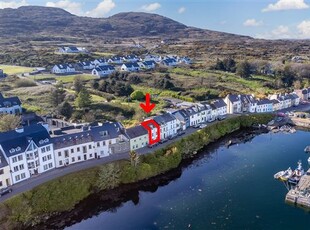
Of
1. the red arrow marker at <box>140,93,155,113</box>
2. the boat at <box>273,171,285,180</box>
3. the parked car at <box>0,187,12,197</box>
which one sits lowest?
the boat at <box>273,171,285,180</box>

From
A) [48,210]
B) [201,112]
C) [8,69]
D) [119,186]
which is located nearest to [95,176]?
[119,186]

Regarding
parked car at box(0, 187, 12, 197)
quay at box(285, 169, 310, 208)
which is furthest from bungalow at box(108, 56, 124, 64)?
quay at box(285, 169, 310, 208)

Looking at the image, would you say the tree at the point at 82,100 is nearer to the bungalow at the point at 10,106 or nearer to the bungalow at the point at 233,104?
the bungalow at the point at 10,106

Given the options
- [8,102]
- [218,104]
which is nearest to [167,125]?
[218,104]

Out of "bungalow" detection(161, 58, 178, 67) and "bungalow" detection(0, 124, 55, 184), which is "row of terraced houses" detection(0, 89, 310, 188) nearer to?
"bungalow" detection(0, 124, 55, 184)

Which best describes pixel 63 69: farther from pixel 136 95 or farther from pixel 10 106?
pixel 10 106

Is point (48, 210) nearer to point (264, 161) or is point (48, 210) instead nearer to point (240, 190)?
point (240, 190)

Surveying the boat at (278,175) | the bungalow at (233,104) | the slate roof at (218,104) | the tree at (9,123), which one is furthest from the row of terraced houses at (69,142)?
the boat at (278,175)
